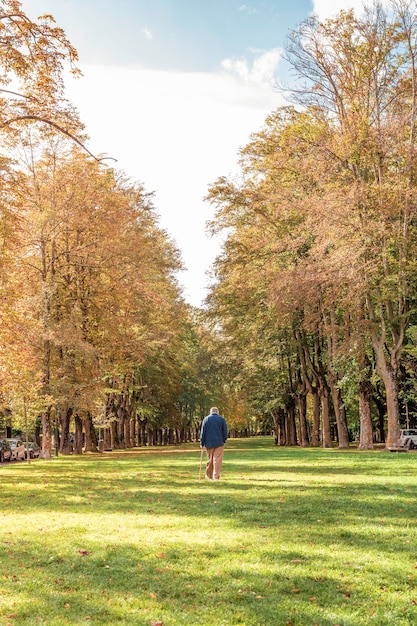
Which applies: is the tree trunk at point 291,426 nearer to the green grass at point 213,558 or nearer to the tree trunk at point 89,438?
the tree trunk at point 89,438

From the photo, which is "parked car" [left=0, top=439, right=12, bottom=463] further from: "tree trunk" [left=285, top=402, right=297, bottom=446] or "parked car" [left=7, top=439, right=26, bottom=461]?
"tree trunk" [left=285, top=402, right=297, bottom=446]

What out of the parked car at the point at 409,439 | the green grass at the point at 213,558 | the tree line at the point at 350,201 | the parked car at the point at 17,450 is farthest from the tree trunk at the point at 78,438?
the green grass at the point at 213,558

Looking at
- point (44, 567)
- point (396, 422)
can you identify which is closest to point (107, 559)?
point (44, 567)

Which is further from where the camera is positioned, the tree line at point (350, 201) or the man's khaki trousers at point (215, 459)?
the tree line at point (350, 201)

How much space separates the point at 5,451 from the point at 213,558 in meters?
36.5

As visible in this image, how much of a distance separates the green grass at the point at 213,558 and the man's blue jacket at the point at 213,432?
2.56 m

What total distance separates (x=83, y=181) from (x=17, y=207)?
14946mm

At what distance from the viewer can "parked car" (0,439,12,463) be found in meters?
40.4

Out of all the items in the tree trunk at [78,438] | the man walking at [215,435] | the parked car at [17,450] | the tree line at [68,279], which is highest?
the tree line at [68,279]

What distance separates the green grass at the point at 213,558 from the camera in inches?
225

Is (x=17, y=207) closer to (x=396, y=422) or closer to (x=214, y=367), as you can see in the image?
(x=396, y=422)

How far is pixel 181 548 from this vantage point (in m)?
8.04

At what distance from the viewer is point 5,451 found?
41.2 m

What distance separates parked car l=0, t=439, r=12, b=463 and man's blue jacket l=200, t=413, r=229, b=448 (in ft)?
88.7
